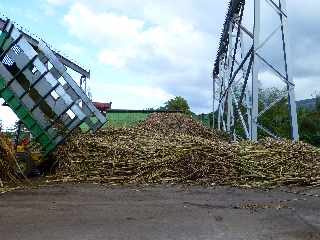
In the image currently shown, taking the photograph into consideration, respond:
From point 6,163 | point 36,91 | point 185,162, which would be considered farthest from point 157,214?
point 36,91

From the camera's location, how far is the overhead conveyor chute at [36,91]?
873cm

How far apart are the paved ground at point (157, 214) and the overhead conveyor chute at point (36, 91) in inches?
85.9

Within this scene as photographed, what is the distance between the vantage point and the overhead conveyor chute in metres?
8.73

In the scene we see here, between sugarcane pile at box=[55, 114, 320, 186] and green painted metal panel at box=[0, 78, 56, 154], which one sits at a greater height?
green painted metal panel at box=[0, 78, 56, 154]

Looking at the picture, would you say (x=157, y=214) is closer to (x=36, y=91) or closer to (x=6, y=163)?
(x=6, y=163)

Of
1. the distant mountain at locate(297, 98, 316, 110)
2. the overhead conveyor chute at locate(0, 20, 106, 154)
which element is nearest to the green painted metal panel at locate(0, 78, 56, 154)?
the overhead conveyor chute at locate(0, 20, 106, 154)

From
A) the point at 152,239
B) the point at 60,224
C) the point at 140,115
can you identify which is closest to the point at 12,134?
the point at 60,224

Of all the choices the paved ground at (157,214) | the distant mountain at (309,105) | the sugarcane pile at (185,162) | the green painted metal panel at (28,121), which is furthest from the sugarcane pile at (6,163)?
the distant mountain at (309,105)

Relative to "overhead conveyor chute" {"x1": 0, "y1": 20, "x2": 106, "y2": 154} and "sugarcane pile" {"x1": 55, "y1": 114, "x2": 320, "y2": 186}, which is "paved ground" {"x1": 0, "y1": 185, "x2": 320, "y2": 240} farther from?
"overhead conveyor chute" {"x1": 0, "y1": 20, "x2": 106, "y2": 154}

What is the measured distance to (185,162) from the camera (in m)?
8.37

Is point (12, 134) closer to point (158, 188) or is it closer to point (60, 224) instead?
point (158, 188)

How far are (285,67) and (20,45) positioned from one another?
22.1 ft

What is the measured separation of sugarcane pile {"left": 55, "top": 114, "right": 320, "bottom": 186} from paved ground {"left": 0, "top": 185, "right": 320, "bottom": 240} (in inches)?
28.5

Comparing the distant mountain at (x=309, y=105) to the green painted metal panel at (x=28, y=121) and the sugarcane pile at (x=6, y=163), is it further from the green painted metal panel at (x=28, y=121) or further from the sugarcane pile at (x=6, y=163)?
the sugarcane pile at (x=6, y=163)
